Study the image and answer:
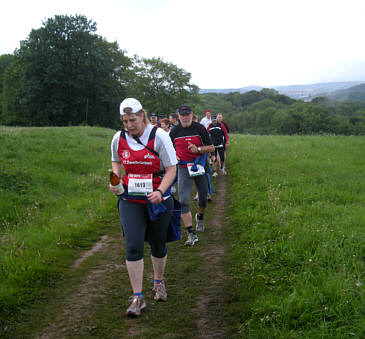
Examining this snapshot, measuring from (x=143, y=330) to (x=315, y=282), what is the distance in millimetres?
2005

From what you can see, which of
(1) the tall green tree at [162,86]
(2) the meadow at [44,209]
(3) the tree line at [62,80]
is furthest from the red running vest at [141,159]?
(1) the tall green tree at [162,86]

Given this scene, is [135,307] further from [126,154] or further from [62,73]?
[62,73]

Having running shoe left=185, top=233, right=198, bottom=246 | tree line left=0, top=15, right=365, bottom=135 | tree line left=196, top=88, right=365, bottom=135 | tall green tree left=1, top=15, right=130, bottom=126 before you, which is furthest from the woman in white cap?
tall green tree left=1, top=15, right=130, bottom=126

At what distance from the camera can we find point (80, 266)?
5.33 metres

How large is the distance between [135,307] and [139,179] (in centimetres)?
142

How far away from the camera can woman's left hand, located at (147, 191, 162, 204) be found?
3.67m

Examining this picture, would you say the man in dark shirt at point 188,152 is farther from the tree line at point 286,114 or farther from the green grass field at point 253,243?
the tree line at point 286,114

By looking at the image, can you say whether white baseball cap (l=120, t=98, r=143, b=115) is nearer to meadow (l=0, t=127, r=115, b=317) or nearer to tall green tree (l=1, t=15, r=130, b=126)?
meadow (l=0, t=127, r=115, b=317)

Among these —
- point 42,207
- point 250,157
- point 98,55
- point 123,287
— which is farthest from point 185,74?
point 123,287

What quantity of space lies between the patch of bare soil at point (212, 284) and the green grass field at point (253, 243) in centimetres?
11

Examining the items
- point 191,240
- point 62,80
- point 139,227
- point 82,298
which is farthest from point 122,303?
point 62,80

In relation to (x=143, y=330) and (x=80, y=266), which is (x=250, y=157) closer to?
(x=80, y=266)

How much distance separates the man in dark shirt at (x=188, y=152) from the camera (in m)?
6.36

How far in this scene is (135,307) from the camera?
3.86 meters
